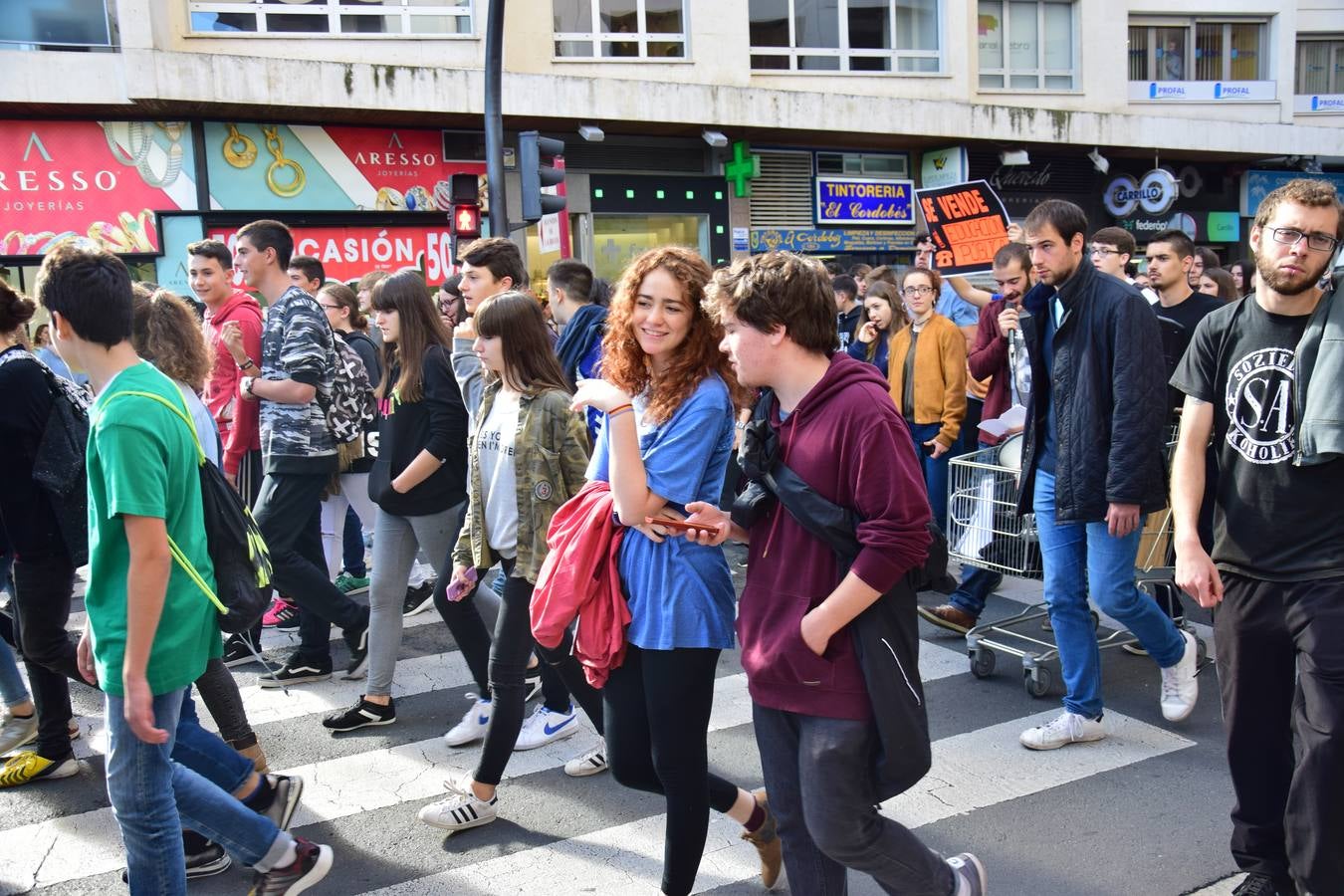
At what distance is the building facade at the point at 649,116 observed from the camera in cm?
1459

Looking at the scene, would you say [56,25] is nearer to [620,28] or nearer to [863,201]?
[620,28]

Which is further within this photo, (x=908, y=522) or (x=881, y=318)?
(x=881, y=318)

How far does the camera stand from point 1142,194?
2230cm

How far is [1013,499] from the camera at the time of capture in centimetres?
533

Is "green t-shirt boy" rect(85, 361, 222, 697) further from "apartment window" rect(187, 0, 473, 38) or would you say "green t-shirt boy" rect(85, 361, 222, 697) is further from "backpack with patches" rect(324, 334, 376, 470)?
"apartment window" rect(187, 0, 473, 38)

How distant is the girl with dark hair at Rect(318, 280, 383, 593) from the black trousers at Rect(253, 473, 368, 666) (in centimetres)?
74

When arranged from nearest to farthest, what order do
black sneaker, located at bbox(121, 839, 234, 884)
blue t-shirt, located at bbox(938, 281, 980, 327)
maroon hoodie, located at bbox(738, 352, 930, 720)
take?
maroon hoodie, located at bbox(738, 352, 930, 720) < black sneaker, located at bbox(121, 839, 234, 884) < blue t-shirt, located at bbox(938, 281, 980, 327)

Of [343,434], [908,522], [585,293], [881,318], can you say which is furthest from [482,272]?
[881,318]

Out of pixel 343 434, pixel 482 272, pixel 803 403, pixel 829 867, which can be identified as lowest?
pixel 829 867

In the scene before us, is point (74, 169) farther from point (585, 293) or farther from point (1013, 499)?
point (1013, 499)

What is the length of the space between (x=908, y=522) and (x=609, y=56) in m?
16.6

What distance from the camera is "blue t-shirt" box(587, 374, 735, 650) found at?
297cm

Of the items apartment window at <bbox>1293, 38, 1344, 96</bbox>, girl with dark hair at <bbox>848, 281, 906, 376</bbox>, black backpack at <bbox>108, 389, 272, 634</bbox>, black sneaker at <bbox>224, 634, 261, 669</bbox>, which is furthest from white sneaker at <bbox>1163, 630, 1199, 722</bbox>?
apartment window at <bbox>1293, 38, 1344, 96</bbox>

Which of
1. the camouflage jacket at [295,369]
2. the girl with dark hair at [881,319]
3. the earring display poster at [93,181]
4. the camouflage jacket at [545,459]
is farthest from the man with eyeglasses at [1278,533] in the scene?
the earring display poster at [93,181]
